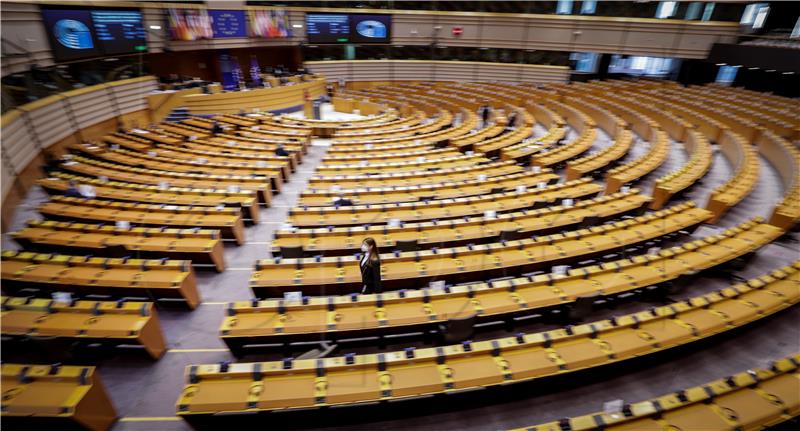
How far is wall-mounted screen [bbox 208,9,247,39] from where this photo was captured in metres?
18.5

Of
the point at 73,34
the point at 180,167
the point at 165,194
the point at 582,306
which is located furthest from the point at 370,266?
the point at 73,34

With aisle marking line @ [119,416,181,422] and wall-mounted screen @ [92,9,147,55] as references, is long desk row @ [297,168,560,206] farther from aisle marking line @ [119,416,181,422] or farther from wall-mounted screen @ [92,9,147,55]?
wall-mounted screen @ [92,9,147,55]

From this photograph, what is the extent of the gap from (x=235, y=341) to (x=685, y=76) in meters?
A: 29.0

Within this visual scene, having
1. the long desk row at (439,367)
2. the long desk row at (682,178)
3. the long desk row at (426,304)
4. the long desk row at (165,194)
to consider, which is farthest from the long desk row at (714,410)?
the long desk row at (165,194)

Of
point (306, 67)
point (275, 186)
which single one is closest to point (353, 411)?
point (275, 186)

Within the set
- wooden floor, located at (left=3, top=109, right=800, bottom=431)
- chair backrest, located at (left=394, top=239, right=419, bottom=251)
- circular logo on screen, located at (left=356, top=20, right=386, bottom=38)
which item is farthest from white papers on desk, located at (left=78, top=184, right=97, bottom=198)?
circular logo on screen, located at (left=356, top=20, right=386, bottom=38)

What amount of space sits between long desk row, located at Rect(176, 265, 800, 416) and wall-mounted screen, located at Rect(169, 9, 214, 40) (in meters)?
18.8

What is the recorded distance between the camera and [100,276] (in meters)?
5.62

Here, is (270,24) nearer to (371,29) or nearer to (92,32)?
(371,29)

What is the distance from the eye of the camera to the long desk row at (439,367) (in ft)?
12.3

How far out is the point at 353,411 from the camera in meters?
3.98

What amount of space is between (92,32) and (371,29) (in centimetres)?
1550

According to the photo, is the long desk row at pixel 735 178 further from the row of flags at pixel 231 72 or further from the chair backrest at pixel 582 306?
the row of flags at pixel 231 72

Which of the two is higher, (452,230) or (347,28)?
(347,28)
